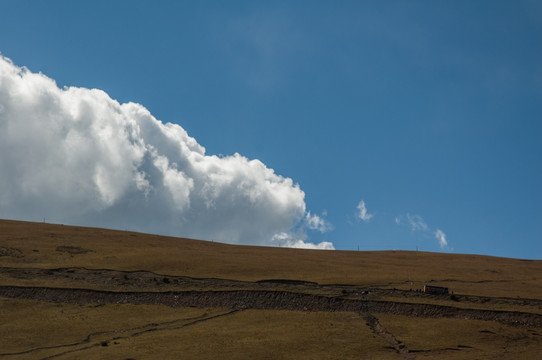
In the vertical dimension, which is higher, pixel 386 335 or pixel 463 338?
pixel 463 338

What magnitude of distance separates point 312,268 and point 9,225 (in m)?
31.7

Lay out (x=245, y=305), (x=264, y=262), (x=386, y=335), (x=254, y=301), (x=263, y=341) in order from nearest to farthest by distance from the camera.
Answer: (x=263, y=341)
(x=386, y=335)
(x=245, y=305)
(x=254, y=301)
(x=264, y=262)

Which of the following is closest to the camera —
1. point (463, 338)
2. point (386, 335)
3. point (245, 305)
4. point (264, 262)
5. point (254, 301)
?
point (463, 338)

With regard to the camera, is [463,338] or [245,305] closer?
[463,338]

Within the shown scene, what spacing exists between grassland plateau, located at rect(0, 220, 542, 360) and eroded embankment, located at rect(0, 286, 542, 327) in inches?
2.8

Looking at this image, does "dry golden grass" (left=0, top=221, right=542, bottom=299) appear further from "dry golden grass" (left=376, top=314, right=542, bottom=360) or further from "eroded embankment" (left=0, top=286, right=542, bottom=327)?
"dry golden grass" (left=376, top=314, right=542, bottom=360)

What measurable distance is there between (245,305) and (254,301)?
716 millimetres

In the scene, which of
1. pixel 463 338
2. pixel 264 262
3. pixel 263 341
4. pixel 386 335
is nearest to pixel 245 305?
pixel 263 341

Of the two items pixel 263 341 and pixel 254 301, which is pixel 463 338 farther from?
pixel 254 301

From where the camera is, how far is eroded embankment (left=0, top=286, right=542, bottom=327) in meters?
39.3

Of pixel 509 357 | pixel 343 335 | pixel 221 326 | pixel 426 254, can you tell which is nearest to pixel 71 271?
pixel 221 326

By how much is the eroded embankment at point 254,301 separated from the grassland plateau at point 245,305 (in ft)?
0.23

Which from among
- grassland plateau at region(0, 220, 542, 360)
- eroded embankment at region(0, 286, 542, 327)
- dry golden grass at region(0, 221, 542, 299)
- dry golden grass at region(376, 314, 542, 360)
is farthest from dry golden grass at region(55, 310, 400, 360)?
dry golden grass at region(0, 221, 542, 299)

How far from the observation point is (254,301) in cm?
4134
